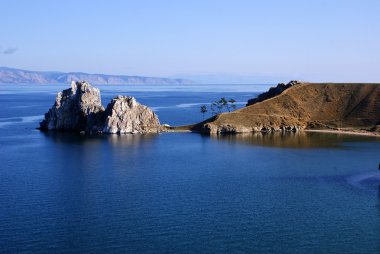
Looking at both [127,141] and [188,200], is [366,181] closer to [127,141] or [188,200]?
[188,200]

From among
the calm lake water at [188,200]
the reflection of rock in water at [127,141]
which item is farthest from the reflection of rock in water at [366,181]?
the reflection of rock in water at [127,141]

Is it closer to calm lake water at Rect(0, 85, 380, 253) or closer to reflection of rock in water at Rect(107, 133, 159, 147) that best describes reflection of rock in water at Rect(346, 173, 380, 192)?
calm lake water at Rect(0, 85, 380, 253)

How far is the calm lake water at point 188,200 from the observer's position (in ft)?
253

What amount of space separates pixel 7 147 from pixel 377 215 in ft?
405

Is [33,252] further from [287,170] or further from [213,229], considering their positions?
[287,170]

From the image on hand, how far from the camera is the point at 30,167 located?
13388cm

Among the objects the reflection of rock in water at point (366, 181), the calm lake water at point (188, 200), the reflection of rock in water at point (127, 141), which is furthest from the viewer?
the reflection of rock in water at point (127, 141)

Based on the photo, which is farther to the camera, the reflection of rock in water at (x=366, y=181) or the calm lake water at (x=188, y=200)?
the reflection of rock in water at (x=366, y=181)

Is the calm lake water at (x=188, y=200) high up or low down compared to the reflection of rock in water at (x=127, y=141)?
down

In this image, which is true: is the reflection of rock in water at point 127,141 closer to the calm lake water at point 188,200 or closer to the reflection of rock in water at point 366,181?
the calm lake water at point 188,200

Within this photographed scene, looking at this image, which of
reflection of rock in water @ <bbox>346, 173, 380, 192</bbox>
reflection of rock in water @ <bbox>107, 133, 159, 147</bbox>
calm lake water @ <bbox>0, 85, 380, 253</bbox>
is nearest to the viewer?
calm lake water @ <bbox>0, 85, 380, 253</bbox>

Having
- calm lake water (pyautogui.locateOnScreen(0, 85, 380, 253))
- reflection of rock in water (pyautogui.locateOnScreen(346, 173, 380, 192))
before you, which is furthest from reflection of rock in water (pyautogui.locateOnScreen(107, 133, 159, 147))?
reflection of rock in water (pyautogui.locateOnScreen(346, 173, 380, 192))

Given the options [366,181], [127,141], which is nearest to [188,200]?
[366,181]

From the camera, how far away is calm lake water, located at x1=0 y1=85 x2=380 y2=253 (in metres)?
77.0
